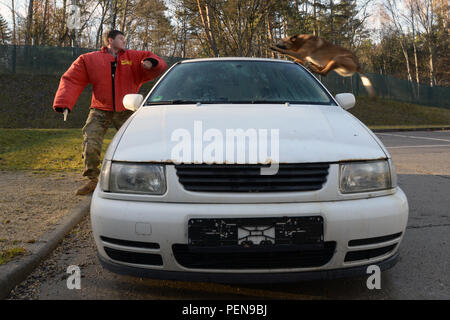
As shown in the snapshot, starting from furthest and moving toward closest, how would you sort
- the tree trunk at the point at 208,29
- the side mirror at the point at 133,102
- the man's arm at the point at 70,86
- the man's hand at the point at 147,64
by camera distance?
the tree trunk at the point at 208,29
the man's hand at the point at 147,64
the man's arm at the point at 70,86
the side mirror at the point at 133,102

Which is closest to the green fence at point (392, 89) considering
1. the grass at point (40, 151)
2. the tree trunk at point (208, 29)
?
the tree trunk at point (208, 29)

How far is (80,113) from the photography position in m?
20.2

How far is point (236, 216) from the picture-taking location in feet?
6.37

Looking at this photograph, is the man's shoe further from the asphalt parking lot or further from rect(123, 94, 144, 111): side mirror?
rect(123, 94, 144, 111): side mirror

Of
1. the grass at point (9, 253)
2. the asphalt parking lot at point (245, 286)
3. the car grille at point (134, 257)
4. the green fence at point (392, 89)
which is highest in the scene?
the green fence at point (392, 89)

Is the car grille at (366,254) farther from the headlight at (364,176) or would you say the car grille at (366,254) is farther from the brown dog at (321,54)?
the brown dog at (321,54)

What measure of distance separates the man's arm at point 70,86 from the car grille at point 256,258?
2890 millimetres

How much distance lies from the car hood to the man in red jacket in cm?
188

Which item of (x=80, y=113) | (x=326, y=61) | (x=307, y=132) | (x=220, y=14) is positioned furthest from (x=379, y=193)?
(x=80, y=113)

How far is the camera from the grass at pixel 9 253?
2.54 meters

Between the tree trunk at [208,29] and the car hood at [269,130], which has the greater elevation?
the tree trunk at [208,29]

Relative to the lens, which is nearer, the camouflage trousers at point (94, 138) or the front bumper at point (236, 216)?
the front bumper at point (236, 216)

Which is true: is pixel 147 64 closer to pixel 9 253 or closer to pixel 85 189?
pixel 85 189

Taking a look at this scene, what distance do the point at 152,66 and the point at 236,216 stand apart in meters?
3.02
